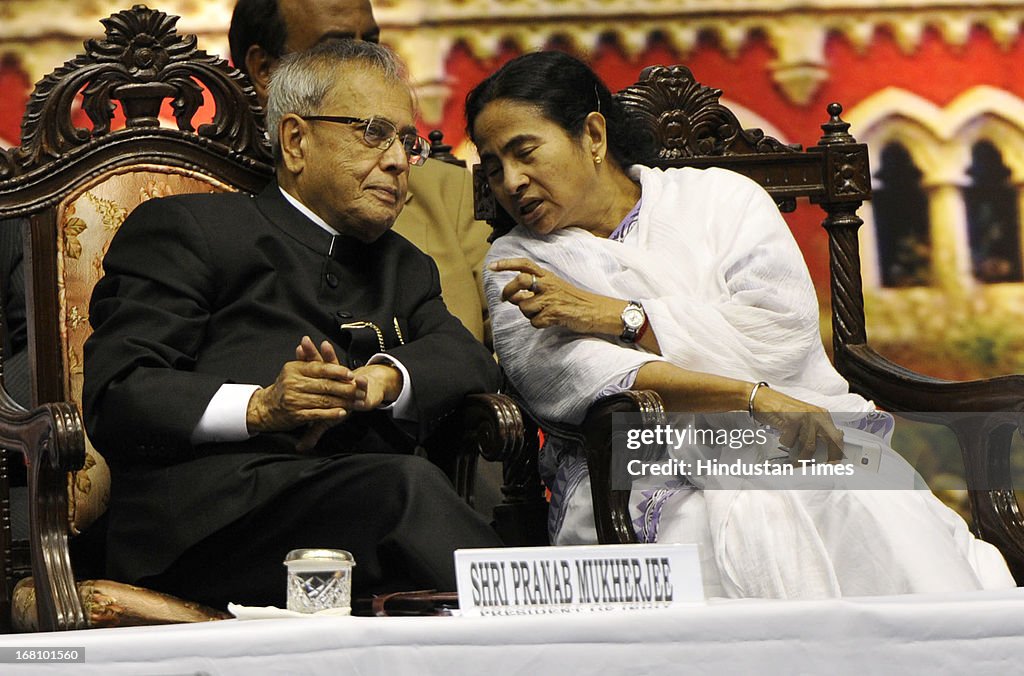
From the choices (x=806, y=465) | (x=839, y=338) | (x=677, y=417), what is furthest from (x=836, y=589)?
(x=839, y=338)

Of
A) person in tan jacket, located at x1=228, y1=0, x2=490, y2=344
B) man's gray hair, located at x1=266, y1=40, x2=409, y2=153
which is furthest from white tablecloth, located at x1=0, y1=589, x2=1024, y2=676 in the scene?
person in tan jacket, located at x1=228, y1=0, x2=490, y2=344

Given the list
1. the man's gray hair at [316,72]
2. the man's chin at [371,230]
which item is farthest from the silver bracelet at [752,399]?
the man's gray hair at [316,72]

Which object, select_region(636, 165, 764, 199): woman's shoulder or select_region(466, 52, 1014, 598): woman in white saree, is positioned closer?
select_region(466, 52, 1014, 598): woman in white saree

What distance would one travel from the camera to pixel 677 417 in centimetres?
230

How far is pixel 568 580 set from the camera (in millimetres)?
1236

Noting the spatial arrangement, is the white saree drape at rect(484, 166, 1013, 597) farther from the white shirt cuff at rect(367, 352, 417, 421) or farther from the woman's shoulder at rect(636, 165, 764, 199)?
the white shirt cuff at rect(367, 352, 417, 421)

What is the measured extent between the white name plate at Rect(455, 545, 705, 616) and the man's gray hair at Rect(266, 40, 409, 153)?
4.25ft

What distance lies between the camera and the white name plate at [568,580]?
1229 mm

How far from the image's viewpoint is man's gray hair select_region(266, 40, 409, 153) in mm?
2377

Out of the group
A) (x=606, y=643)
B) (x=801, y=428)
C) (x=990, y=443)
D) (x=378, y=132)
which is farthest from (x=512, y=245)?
(x=606, y=643)

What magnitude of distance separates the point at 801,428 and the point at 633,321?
0.33 meters

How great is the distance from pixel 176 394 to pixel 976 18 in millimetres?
2901

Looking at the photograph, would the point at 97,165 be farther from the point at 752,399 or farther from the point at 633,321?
the point at 752,399

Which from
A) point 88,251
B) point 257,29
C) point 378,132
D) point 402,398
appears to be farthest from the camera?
point 257,29
